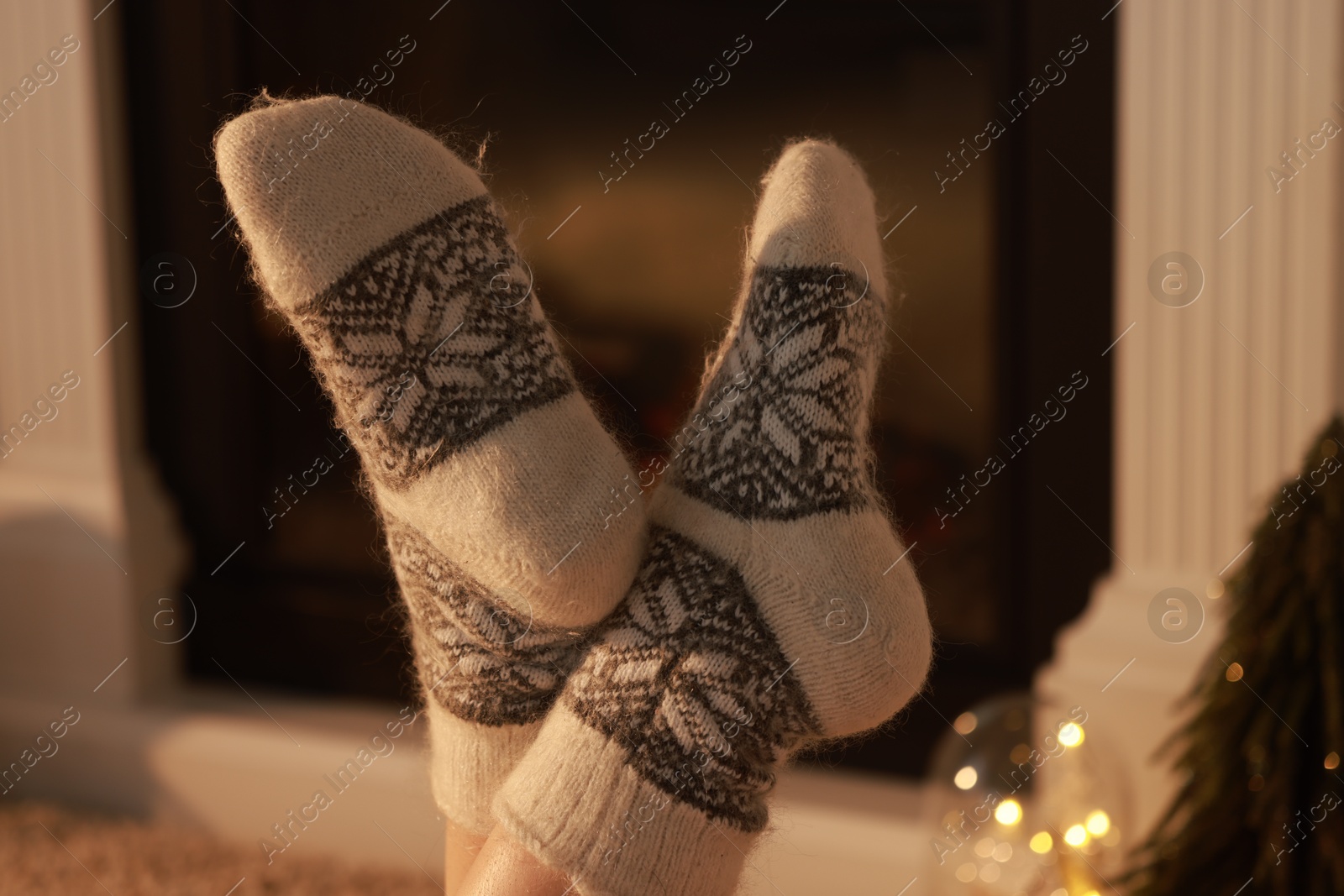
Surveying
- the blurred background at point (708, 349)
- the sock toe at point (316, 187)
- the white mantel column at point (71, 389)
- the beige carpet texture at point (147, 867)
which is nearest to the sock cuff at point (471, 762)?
the sock toe at point (316, 187)

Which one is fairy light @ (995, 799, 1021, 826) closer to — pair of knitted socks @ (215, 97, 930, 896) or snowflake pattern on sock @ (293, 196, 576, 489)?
pair of knitted socks @ (215, 97, 930, 896)

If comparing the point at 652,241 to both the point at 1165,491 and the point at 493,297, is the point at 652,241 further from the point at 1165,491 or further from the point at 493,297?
the point at 493,297

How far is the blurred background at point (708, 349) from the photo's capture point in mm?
1314

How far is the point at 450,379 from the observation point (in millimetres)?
660

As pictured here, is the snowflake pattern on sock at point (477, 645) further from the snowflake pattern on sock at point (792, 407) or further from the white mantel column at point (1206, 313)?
the white mantel column at point (1206, 313)

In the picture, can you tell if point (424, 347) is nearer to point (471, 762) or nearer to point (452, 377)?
point (452, 377)

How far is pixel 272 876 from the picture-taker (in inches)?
68.9

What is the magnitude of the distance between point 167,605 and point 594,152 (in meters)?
1.08

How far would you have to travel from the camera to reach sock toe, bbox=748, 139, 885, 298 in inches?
27.1

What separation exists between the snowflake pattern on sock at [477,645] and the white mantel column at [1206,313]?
85 cm

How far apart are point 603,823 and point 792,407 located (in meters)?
0.26

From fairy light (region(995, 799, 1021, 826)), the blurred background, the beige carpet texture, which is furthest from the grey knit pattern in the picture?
the beige carpet texture

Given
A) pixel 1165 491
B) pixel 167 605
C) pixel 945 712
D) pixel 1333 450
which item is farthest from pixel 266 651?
pixel 1333 450

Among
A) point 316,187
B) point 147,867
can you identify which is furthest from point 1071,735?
point 147,867
